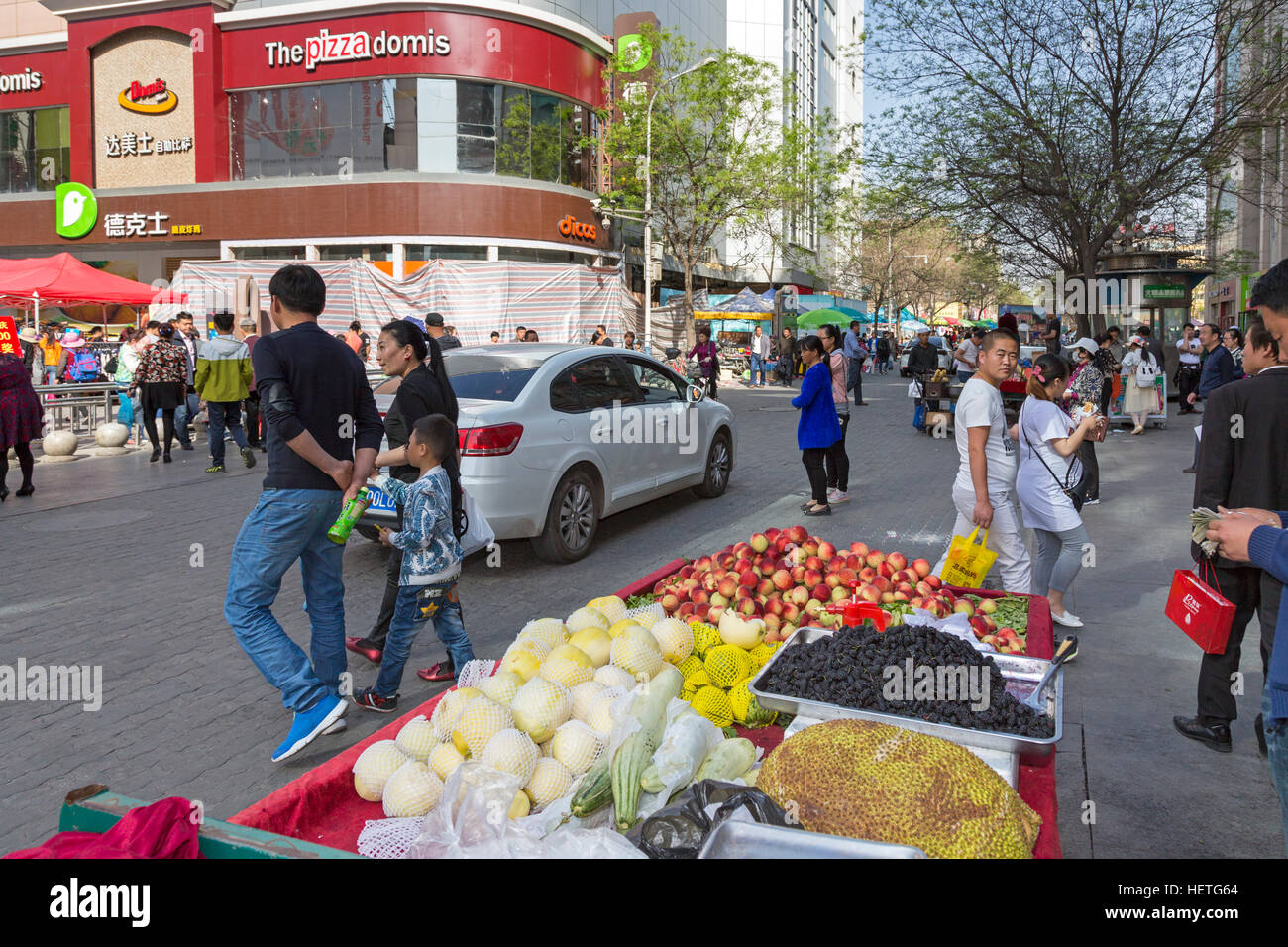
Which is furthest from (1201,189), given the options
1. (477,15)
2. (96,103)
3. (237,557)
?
(96,103)

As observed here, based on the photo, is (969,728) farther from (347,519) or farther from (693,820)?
(347,519)

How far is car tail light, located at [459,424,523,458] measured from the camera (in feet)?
24.2

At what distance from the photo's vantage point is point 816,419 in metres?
10.0

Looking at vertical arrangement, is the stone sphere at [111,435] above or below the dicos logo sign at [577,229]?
below

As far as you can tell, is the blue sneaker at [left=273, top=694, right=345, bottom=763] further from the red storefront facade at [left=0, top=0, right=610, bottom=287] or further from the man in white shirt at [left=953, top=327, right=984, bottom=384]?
the red storefront facade at [left=0, top=0, right=610, bottom=287]

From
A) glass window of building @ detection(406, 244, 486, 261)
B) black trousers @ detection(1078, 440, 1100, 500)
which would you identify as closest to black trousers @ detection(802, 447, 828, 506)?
black trousers @ detection(1078, 440, 1100, 500)

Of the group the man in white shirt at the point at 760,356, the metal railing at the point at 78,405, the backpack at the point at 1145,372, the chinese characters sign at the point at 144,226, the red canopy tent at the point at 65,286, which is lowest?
the metal railing at the point at 78,405

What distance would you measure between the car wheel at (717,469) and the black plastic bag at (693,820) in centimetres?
867

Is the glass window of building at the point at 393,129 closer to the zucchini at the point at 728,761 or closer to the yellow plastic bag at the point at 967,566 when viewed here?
the yellow plastic bag at the point at 967,566

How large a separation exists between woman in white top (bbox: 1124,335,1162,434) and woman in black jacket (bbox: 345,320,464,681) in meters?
16.5

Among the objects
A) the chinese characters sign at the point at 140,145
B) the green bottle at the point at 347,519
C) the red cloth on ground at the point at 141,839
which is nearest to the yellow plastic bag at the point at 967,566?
the green bottle at the point at 347,519

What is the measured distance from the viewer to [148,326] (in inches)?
619

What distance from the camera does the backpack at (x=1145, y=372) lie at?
18297mm

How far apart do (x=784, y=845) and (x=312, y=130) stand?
34528 millimetres
